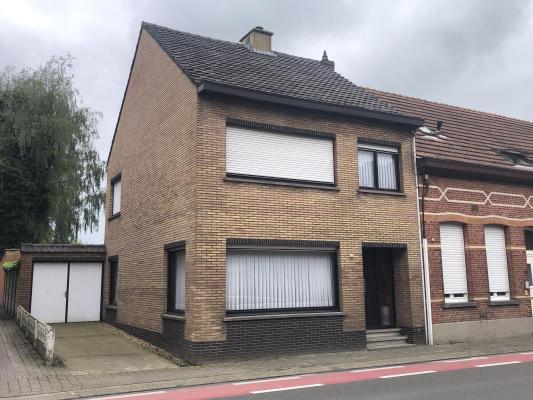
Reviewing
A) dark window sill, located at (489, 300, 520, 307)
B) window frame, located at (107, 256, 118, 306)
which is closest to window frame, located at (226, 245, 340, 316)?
dark window sill, located at (489, 300, 520, 307)

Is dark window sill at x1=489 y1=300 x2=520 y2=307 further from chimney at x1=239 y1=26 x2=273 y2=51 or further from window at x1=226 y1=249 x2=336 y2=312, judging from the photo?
chimney at x1=239 y1=26 x2=273 y2=51

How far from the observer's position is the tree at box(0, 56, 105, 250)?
2827cm

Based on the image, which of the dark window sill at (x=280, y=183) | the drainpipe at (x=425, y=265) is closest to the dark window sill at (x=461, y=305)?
the drainpipe at (x=425, y=265)

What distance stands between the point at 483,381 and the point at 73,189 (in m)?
25.8

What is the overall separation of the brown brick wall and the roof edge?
204 mm

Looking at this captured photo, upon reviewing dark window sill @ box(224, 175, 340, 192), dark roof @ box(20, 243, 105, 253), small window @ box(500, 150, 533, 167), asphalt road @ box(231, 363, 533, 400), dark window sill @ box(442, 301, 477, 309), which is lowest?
asphalt road @ box(231, 363, 533, 400)

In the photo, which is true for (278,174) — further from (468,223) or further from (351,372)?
(468,223)

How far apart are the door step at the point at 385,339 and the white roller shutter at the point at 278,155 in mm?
4170

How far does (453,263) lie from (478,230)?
4.39 ft

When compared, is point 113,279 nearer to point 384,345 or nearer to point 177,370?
point 177,370

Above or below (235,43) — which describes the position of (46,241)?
below

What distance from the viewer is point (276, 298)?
13.0 metres

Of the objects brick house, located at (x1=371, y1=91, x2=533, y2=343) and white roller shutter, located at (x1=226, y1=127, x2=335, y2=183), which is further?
brick house, located at (x1=371, y1=91, x2=533, y2=343)

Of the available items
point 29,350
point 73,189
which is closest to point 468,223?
point 29,350
